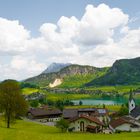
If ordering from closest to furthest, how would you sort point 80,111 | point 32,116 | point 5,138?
point 5,138
point 80,111
point 32,116

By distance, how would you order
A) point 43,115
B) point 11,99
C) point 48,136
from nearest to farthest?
point 48,136 → point 11,99 → point 43,115

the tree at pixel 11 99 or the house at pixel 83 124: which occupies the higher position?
the tree at pixel 11 99

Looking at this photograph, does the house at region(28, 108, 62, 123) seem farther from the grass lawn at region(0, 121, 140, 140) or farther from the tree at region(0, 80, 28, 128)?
the grass lawn at region(0, 121, 140, 140)

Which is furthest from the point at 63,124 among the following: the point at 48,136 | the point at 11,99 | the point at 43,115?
the point at 43,115

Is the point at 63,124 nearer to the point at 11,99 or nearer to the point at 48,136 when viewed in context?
the point at 11,99

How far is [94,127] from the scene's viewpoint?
9156 cm

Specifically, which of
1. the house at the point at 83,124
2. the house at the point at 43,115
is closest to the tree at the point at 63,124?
the house at the point at 83,124

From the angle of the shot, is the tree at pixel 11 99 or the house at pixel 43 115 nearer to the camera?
the tree at pixel 11 99

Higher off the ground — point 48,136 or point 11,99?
point 11,99

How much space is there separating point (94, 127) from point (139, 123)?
15.2 meters

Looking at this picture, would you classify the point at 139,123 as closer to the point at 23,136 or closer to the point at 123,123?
the point at 123,123

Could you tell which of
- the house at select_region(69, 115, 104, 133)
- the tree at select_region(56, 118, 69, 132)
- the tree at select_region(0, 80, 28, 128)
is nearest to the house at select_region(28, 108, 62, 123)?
the house at select_region(69, 115, 104, 133)

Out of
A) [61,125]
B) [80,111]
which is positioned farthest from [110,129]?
[80,111]

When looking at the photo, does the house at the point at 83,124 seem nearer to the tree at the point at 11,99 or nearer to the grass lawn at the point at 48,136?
the grass lawn at the point at 48,136
